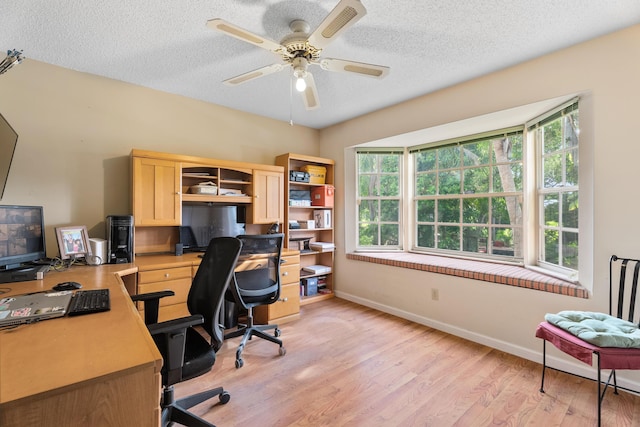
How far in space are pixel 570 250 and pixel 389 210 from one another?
1.94 meters

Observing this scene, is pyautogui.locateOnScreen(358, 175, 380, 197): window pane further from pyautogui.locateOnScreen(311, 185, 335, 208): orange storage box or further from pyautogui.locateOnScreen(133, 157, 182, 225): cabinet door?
pyautogui.locateOnScreen(133, 157, 182, 225): cabinet door

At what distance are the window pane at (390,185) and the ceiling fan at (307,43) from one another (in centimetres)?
202

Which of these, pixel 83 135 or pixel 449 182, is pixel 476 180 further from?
pixel 83 135

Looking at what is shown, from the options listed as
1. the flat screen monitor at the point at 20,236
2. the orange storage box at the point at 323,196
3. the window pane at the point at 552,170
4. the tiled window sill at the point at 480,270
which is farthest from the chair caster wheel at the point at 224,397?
the window pane at the point at 552,170

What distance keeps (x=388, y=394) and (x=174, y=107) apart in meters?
3.36

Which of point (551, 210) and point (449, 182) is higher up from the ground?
point (449, 182)

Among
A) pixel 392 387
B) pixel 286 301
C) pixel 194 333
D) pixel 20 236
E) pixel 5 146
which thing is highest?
pixel 5 146

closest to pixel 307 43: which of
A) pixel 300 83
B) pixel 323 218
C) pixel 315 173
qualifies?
pixel 300 83

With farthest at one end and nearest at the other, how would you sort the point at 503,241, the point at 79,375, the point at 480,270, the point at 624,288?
1. the point at 503,241
2. the point at 480,270
3. the point at 624,288
4. the point at 79,375

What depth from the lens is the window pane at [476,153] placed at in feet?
10.6

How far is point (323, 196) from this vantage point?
406 centimetres

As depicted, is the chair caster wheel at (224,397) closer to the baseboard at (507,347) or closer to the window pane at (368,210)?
the baseboard at (507,347)

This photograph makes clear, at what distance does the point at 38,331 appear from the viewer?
106 centimetres

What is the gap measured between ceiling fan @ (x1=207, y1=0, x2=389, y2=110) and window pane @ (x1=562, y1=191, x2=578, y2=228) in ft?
6.30
